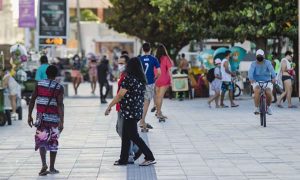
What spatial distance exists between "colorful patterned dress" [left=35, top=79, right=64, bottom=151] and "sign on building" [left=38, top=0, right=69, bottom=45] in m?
21.0

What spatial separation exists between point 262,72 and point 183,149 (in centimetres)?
494

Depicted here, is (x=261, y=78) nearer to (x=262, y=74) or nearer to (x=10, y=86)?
(x=262, y=74)

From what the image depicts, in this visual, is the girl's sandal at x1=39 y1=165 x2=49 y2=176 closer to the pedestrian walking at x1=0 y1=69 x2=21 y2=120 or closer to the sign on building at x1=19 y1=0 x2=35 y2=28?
the pedestrian walking at x1=0 y1=69 x2=21 y2=120

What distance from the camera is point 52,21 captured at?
105 feet

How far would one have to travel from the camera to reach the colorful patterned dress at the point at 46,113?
10.8 meters

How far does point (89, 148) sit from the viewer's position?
13.9 metres

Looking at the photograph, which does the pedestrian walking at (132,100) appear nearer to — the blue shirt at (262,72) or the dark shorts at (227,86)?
the blue shirt at (262,72)

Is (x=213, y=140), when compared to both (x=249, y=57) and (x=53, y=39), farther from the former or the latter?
(x=249, y=57)

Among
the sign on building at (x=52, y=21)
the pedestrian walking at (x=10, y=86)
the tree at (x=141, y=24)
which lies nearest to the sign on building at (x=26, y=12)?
the sign on building at (x=52, y=21)

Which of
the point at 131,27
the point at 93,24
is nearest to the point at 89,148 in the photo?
the point at 131,27

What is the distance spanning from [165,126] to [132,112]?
6.63 m

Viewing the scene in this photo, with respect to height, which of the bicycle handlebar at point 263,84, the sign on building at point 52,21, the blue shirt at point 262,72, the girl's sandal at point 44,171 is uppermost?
the sign on building at point 52,21

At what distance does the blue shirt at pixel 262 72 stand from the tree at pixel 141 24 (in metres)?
25.9

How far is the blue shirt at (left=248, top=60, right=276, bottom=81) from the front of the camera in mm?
17859
